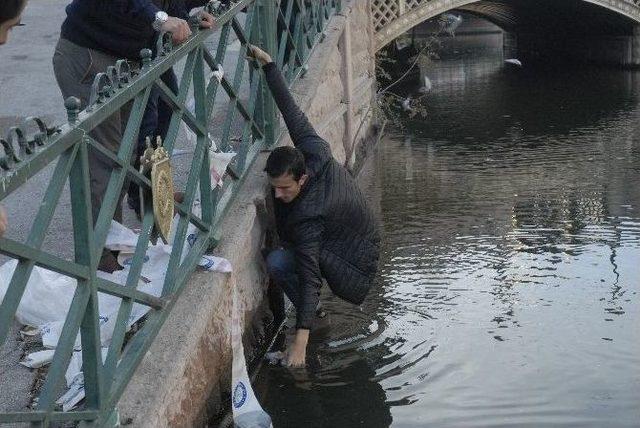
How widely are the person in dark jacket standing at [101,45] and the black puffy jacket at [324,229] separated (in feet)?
3.34

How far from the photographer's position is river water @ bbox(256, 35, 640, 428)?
4.95 meters

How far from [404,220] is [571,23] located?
2495 cm

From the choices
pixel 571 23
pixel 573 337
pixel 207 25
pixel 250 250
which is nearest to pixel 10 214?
pixel 250 250

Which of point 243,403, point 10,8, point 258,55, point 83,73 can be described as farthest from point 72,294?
point 10,8

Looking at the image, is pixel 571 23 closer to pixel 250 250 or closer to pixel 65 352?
pixel 250 250

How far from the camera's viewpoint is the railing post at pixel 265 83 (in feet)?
20.8

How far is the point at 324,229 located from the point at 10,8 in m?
3.38

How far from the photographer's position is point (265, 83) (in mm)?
6418

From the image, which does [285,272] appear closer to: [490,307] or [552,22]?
[490,307]

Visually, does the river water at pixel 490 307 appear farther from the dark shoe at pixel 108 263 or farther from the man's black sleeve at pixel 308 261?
the dark shoe at pixel 108 263

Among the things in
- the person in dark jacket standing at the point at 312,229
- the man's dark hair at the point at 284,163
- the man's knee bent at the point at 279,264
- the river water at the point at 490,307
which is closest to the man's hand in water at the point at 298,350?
the person in dark jacket standing at the point at 312,229

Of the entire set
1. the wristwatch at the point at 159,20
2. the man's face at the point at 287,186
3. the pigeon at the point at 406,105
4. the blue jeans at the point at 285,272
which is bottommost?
the blue jeans at the point at 285,272

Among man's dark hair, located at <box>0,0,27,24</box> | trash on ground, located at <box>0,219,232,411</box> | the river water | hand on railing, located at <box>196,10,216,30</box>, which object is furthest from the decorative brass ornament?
man's dark hair, located at <box>0,0,27,24</box>

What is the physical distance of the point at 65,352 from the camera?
2.99 m
